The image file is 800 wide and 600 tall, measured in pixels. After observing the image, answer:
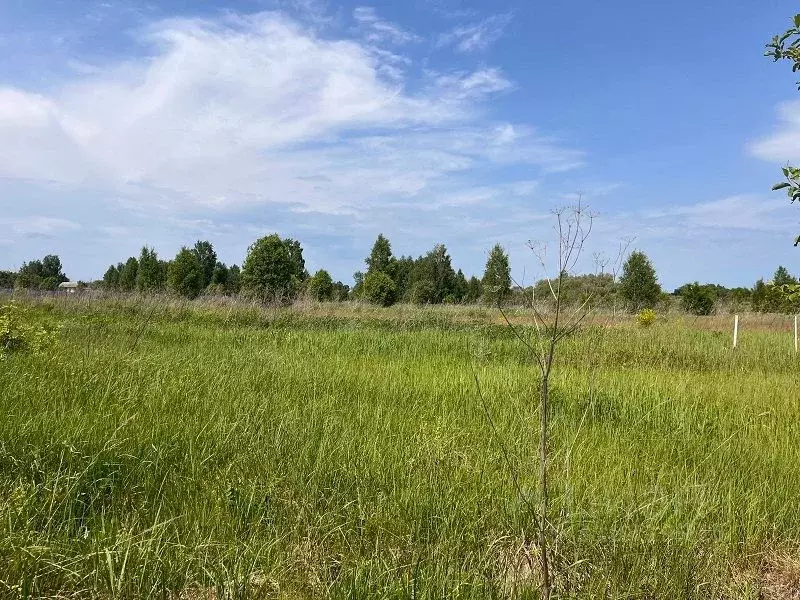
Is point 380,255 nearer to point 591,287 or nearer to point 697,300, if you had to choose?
point 697,300

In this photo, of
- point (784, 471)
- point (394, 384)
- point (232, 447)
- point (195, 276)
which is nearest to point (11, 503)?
point (232, 447)

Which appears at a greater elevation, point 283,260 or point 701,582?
point 283,260

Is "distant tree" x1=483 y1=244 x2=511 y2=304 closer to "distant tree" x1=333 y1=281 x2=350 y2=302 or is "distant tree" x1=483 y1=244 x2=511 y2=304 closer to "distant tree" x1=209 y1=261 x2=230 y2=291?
"distant tree" x1=333 y1=281 x2=350 y2=302

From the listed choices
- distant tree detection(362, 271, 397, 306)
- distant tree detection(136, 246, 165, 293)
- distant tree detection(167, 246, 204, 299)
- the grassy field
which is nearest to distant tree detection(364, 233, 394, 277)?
distant tree detection(362, 271, 397, 306)

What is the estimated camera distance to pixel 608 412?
575 cm

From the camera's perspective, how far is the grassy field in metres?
2.22

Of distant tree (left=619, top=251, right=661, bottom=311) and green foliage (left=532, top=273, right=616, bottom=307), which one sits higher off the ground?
distant tree (left=619, top=251, right=661, bottom=311)

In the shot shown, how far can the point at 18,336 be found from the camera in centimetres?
589

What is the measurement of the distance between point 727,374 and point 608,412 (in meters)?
4.43

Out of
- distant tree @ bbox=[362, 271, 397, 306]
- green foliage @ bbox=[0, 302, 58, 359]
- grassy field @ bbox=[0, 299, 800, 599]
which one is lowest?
grassy field @ bbox=[0, 299, 800, 599]

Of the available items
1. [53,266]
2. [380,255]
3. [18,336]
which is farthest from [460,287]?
[53,266]

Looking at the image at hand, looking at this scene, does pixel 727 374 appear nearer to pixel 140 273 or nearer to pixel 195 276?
pixel 195 276

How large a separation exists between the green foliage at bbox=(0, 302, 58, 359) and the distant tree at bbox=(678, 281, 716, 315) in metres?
32.8

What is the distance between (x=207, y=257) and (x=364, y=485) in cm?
7289
